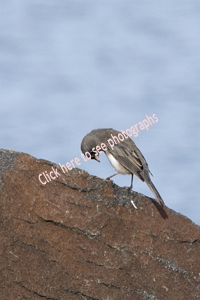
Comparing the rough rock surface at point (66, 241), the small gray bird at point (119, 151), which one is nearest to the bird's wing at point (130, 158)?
the small gray bird at point (119, 151)

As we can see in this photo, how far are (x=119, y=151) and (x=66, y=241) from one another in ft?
6.78

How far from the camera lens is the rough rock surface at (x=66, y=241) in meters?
6.50

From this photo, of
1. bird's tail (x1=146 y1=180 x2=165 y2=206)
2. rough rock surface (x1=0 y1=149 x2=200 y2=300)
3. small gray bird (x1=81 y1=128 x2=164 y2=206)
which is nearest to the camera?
rough rock surface (x1=0 y1=149 x2=200 y2=300)

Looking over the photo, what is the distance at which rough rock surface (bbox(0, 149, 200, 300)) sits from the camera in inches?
256

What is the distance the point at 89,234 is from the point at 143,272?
1047 millimetres

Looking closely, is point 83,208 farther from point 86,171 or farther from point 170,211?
point 170,211

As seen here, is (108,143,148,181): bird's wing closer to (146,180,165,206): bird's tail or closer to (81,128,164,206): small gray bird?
(81,128,164,206): small gray bird

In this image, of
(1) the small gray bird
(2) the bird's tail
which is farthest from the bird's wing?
(2) the bird's tail

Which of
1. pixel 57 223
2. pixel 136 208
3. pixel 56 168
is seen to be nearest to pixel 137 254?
pixel 136 208

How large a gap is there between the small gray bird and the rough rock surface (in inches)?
33.1

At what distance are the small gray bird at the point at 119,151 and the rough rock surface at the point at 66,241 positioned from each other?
842mm

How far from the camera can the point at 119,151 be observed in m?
7.85

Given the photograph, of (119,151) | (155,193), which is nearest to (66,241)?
(155,193)

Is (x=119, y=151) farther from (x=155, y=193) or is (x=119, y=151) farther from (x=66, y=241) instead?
(x=66, y=241)
